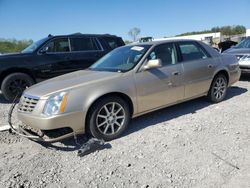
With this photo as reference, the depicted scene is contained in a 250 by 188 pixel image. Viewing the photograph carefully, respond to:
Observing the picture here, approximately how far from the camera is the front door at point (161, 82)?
4.45 metres

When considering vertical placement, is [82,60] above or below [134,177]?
above

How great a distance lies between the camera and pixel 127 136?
428cm

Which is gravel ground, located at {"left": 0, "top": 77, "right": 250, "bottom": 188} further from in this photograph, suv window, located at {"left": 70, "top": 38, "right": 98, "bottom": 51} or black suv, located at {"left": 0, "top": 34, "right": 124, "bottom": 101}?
suv window, located at {"left": 70, "top": 38, "right": 98, "bottom": 51}

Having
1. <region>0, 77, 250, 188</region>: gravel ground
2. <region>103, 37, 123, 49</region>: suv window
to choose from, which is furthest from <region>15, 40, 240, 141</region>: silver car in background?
<region>103, 37, 123, 49</region>: suv window

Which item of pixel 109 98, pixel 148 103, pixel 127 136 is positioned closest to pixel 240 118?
pixel 148 103

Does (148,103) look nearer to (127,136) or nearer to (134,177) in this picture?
(127,136)

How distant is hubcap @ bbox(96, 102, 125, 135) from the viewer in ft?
13.3

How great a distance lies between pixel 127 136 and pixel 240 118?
2147 mm

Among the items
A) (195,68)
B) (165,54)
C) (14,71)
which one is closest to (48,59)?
(14,71)

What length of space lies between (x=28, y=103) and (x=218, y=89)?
4.03 meters

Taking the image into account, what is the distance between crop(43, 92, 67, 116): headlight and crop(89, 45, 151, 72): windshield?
1200 mm

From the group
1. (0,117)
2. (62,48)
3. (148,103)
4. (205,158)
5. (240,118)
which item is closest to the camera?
(205,158)

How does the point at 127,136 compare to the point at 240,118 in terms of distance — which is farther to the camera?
the point at 240,118

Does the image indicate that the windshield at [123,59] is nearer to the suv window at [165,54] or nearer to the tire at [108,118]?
the suv window at [165,54]
